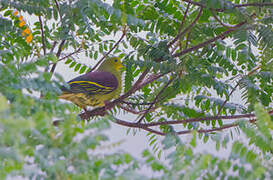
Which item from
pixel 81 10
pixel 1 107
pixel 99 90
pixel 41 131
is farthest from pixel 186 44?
pixel 1 107

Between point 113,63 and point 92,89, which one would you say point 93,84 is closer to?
point 92,89

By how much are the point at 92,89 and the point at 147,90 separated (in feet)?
1.36

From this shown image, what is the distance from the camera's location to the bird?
8.24 feet

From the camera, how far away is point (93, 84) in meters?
2.66

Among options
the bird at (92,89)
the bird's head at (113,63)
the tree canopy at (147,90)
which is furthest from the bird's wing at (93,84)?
the bird's head at (113,63)

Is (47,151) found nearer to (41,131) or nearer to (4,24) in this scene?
(41,131)

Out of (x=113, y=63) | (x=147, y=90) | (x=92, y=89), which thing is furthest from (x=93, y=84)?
(x=113, y=63)

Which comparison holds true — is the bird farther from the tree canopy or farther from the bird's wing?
the tree canopy

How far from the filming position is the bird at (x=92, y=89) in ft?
8.24

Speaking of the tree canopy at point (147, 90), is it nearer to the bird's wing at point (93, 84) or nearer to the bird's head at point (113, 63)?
the bird's wing at point (93, 84)

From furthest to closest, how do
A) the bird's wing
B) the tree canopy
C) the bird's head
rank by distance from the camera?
the bird's head
the bird's wing
the tree canopy

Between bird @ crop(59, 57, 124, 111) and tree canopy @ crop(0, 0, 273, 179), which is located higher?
tree canopy @ crop(0, 0, 273, 179)

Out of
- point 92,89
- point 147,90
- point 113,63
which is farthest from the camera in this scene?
point 113,63

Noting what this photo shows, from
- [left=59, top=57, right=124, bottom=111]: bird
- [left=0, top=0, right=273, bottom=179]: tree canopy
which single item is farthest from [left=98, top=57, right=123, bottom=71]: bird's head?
[left=0, top=0, right=273, bottom=179]: tree canopy
